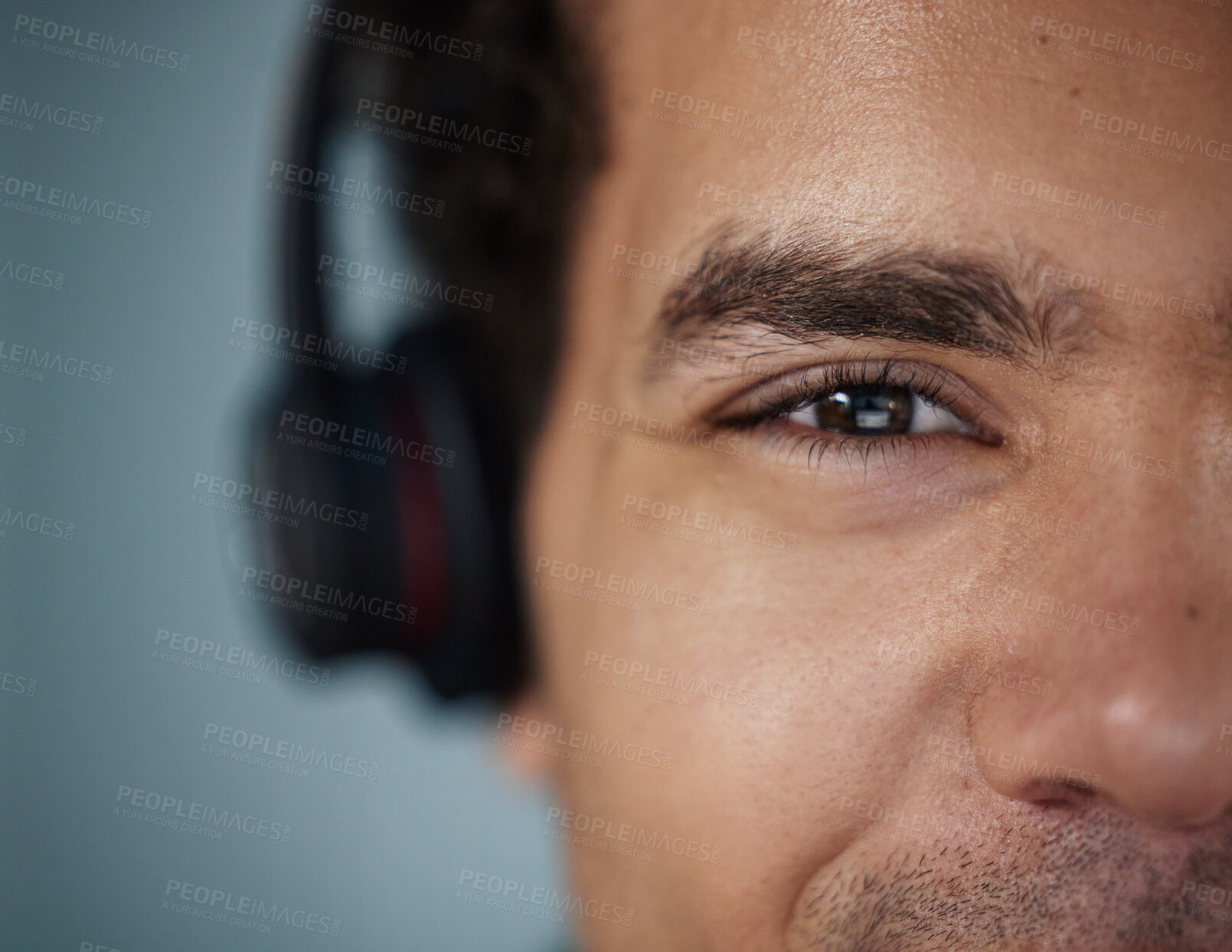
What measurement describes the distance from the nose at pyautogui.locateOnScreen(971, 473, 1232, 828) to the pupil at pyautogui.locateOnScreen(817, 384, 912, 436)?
15 centimetres

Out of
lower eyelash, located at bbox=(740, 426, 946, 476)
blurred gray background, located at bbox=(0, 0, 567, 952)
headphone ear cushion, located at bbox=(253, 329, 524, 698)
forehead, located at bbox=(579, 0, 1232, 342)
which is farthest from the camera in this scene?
blurred gray background, located at bbox=(0, 0, 567, 952)

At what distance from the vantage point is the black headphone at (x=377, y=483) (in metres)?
0.74

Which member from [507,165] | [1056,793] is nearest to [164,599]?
[507,165]

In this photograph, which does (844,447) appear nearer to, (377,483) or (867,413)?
(867,413)

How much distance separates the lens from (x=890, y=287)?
536mm

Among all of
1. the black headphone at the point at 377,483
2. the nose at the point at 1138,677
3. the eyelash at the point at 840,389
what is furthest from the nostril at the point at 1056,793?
the black headphone at the point at 377,483

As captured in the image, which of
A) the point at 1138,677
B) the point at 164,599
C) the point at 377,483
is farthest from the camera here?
the point at 164,599

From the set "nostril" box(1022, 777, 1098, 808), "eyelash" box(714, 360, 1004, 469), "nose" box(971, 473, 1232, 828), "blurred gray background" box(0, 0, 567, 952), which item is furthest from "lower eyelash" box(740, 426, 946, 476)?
"blurred gray background" box(0, 0, 567, 952)

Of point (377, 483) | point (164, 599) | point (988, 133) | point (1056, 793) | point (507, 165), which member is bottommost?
point (1056, 793)

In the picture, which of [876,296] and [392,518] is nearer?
[876,296]

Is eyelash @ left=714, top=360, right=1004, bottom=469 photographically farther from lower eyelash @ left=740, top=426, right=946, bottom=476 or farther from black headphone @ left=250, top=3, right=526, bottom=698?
black headphone @ left=250, top=3, right=526, bottom=698

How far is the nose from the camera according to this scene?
53 centimetres

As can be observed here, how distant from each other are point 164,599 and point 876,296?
94 centimetres

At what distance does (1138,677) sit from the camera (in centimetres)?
54
